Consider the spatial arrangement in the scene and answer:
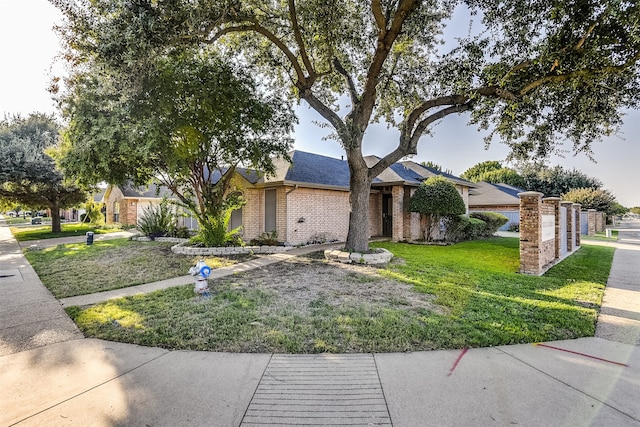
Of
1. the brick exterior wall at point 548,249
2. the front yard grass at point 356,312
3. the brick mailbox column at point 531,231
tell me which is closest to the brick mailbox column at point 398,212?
the brick exterior wall at point 548,249

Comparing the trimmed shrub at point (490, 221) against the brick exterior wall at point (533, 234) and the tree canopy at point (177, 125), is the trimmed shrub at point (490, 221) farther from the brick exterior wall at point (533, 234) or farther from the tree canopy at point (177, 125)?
the tree canopy at point (177, 125)

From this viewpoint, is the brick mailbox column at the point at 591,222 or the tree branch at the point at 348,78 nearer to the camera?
the tree branch at the point at 348,78

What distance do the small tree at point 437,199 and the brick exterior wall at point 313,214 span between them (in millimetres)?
3289

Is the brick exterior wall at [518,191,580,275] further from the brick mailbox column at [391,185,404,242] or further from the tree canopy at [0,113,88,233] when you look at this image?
the tree canopy at [0,113,88,233]

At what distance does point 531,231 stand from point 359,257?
4.58 m

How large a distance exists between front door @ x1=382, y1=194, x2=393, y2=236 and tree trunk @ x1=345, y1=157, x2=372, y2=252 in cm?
692

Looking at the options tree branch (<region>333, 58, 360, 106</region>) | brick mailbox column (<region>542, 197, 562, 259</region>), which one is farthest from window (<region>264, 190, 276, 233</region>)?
brick mailbox column (<region>542, 197, 562, 259</region>)

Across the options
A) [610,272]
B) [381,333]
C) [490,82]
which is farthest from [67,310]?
[610,272]

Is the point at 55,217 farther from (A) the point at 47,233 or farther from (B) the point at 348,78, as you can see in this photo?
(B) the point at 348,78

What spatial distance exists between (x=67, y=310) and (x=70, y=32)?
5764 mm

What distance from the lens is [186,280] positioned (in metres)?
7.15

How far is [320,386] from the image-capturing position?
9.50 feet

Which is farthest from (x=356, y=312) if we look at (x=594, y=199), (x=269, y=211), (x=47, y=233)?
(x=594, y=199)

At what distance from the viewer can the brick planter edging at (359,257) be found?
8898 millimetres
